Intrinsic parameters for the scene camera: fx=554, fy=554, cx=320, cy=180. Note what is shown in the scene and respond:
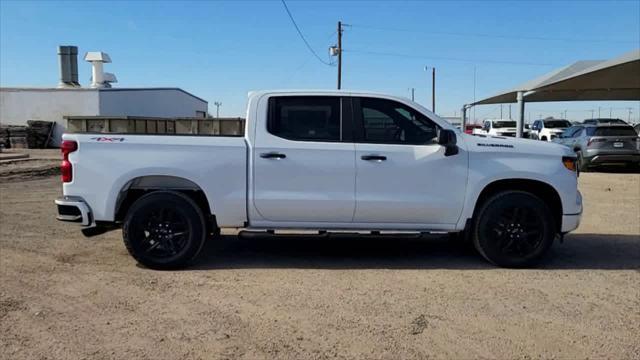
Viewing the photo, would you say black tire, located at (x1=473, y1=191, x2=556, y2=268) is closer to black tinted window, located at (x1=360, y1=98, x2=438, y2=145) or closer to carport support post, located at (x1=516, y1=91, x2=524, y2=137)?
black tinted window, located at (x1=360, y1=98, x2=438, y2=145)

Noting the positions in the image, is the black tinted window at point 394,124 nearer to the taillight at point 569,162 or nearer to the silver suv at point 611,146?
the taillight at point 569,162

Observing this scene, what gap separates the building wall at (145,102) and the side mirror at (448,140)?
3067 cm

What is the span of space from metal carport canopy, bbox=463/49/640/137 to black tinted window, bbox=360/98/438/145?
15.0 meters

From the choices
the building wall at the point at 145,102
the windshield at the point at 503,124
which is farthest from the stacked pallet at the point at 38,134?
the windshield at the point at 503,124

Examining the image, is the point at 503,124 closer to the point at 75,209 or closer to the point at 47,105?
the point at 47,105

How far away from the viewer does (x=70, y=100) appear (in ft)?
108

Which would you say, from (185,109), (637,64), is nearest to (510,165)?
(637,64)

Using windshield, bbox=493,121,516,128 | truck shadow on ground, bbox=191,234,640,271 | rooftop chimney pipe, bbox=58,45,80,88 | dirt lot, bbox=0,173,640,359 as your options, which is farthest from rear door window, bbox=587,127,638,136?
rooftop chimney pipe, bbox=58,45,80,88

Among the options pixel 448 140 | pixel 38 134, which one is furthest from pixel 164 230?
pixel 38 134

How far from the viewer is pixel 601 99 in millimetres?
34062

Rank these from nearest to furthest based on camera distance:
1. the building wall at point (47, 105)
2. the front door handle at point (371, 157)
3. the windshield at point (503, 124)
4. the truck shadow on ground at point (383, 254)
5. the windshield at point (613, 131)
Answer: the front door handle at point (371, 157)
the truck shadow on ground at point (383, 254)
the windshield at point (613, 131)
the building wall at point (47, 105)
the windshield at point (503, 124)

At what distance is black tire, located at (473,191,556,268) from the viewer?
6.12 metres

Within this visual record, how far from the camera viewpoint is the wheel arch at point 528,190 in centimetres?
623

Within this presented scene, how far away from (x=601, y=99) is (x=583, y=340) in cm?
3411
